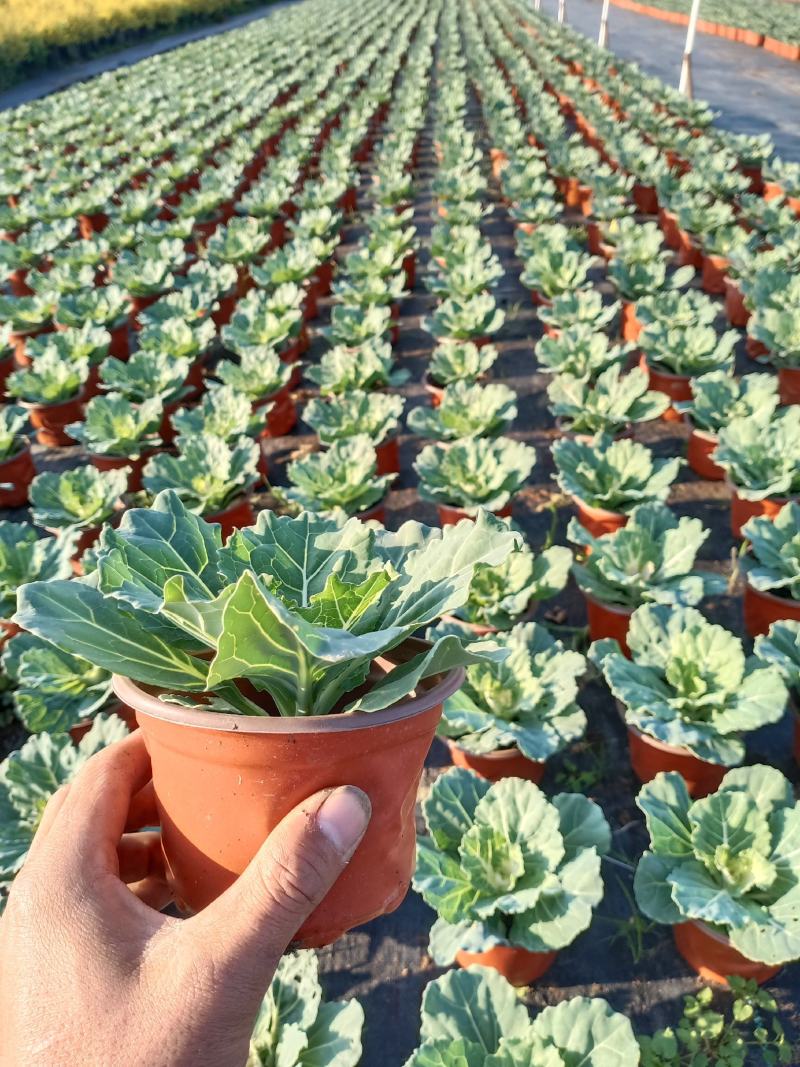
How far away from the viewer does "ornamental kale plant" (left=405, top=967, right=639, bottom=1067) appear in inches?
76.3

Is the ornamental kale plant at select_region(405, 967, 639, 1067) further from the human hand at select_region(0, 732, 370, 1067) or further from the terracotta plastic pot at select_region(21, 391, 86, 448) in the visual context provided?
the terracotta plastic pot at select_region(21, 391, 86, 448)

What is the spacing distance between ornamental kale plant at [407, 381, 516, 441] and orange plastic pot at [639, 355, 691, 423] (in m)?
1.36

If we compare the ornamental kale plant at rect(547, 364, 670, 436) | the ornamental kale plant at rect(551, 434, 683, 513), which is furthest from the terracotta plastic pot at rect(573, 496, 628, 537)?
the ornamental kale plant at rect(547, 364, 670, 436)

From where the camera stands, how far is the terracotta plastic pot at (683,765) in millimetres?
3074

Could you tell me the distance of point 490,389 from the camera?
5023 mm

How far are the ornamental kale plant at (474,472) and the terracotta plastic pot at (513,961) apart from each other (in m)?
2.19

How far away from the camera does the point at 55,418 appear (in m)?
6.17

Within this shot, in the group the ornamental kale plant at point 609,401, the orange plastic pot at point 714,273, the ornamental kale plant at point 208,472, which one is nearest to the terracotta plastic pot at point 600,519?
the ornamental kale plant at point 609,401

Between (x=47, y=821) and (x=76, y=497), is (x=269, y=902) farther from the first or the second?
(x=76, y=497)

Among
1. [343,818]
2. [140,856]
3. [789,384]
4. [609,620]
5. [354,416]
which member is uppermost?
[343,818]

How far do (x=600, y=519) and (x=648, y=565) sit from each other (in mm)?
752

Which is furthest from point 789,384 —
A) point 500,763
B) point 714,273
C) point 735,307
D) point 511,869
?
point 511,869

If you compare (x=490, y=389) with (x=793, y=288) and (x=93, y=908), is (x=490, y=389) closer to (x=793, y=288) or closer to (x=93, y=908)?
(x=793, y=288)

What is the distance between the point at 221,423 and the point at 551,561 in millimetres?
2448
